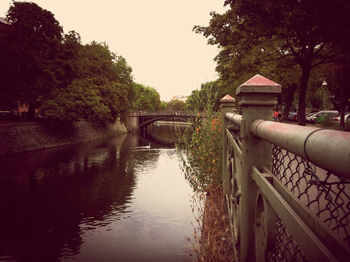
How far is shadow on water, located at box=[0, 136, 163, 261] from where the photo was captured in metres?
9.55

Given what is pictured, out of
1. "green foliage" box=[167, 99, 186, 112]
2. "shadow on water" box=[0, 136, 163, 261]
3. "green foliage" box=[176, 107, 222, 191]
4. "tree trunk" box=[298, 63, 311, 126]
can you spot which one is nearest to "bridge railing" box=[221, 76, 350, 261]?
"green foliage" box=[176, 107, 222, 191]

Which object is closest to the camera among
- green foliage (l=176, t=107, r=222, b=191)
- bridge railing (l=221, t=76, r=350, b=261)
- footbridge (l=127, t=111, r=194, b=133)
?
bridge railing (l=221, t=76, r=350, b=261)

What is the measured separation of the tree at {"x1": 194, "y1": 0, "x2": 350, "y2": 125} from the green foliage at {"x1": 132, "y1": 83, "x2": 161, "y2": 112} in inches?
2678

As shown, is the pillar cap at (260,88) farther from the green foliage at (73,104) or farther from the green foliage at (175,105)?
the green foliage at (175,105)

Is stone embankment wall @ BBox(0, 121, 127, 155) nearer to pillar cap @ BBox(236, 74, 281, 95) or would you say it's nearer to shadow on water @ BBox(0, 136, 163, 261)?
shadow on water @ BBox(0, 136, 163, 261)

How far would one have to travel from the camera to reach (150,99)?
9669 centimetres

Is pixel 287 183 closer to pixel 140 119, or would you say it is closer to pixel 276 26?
pixel 276 26

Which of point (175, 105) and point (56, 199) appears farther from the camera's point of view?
point (175, 105)

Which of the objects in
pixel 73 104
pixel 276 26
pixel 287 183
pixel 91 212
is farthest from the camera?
pixel 73 104

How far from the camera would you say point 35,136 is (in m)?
27.6

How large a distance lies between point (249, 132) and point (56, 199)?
45.3 feet

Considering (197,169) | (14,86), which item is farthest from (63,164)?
(197,169)

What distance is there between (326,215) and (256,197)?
3653 millimetres

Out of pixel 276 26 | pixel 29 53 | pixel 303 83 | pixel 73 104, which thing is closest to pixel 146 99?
pixel 73 104
